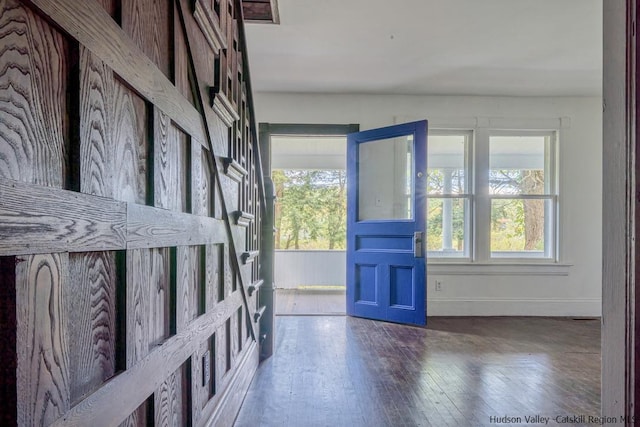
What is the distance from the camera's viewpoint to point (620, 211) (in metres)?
0.77

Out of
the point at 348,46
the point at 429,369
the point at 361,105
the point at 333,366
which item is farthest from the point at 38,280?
the point at 361,105

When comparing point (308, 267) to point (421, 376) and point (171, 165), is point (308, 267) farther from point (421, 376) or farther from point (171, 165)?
point (171, 165)

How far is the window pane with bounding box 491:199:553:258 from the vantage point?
14.9 feet

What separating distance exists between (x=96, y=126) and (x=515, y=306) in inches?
187

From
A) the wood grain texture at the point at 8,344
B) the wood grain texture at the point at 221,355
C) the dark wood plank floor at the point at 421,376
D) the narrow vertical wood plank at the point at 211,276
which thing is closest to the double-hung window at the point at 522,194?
the dark wood plank floor at the point at 421,376

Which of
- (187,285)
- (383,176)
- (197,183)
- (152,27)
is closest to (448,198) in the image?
(383,176)

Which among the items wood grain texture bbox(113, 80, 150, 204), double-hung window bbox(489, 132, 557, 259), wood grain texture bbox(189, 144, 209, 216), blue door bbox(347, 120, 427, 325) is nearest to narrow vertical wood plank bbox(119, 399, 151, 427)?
wood grain texture bbox(113, 80, 150, 204)

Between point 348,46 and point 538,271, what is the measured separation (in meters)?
3.29

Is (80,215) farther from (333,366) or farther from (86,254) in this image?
(333,366)

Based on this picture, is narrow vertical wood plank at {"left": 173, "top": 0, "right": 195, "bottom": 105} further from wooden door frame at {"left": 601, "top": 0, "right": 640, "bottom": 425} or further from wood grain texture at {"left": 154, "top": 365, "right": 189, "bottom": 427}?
wooden door frame at {"left": 601, "top": 0, "right": 640, "bottom": 425}

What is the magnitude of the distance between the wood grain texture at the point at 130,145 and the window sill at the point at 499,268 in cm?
389

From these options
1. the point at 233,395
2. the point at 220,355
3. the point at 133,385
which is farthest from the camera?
the point at 233,395

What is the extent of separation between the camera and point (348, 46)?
331cm

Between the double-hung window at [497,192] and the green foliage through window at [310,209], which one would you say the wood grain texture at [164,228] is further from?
the green foliage through window at [310,209]
